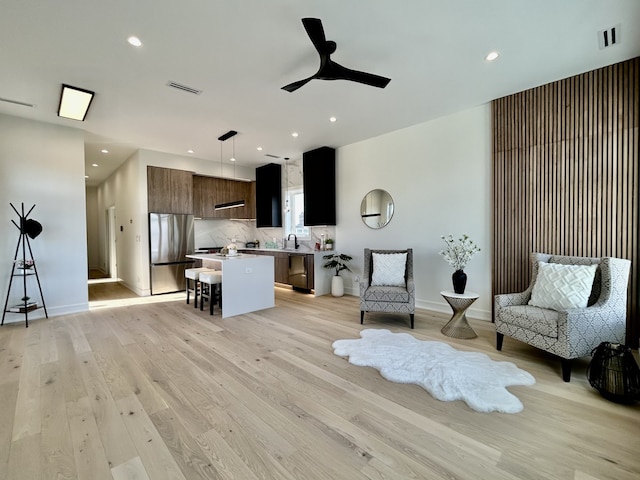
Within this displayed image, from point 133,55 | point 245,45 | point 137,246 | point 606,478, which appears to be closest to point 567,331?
point 606,478

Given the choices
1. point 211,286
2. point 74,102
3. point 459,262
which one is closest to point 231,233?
point 211,286

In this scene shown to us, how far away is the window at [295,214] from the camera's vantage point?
6895mm

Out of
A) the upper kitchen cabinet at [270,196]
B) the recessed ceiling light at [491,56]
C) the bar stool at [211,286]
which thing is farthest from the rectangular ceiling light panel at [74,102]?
the recessed ceiling light at [491,56]

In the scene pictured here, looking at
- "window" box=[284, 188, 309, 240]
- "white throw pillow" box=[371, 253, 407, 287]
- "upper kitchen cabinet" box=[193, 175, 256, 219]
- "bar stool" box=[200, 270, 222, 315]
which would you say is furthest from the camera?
"upper kitchen cabinet" box=[193, 175, 256, 219]

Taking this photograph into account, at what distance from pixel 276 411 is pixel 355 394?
609 mm

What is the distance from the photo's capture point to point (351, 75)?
2555mm

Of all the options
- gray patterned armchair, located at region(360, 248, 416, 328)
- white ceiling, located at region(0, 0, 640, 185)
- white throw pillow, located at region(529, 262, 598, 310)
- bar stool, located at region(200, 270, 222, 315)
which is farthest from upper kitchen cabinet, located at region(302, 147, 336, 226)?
white throw pillow, located at region(529, 262, 598, 310)

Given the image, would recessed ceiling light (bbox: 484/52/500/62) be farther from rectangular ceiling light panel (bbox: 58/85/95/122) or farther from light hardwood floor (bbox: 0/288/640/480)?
rectangular ceiling light panel (bbox: 58/85/95/122)

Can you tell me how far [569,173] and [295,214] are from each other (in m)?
5.17

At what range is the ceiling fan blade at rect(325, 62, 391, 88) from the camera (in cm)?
249

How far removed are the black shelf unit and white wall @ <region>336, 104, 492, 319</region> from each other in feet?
16.7

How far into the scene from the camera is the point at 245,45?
2623mm

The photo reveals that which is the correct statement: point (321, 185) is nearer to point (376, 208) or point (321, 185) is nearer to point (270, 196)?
point (376, 208)

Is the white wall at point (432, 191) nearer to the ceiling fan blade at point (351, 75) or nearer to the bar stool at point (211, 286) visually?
the ceiling fan blade at point (351, 75)
